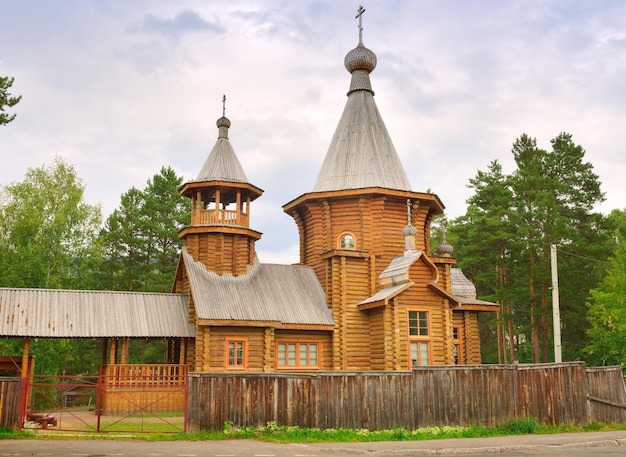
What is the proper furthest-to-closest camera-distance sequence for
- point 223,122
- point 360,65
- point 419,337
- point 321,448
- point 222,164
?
point 360,65
point 223,122
point 222,164
point 419,337
point 321,448

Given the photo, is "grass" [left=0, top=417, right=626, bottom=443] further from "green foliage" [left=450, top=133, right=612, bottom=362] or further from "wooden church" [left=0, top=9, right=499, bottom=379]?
"green foliage" [left=450, top=133, right=612, bottom=362]

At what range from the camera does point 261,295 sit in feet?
80.4

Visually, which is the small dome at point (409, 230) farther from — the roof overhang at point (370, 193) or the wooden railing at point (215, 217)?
the wooden railing at point (215, 217)

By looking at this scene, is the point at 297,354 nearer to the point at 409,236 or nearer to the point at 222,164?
the point at 409,236

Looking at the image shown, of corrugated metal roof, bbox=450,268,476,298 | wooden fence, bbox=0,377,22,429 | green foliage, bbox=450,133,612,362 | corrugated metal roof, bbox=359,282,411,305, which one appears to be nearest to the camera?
wooden fence, bbox=0,377,22,429

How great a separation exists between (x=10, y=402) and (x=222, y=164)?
13.9 metres

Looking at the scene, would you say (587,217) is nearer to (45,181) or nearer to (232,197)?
(232,197)

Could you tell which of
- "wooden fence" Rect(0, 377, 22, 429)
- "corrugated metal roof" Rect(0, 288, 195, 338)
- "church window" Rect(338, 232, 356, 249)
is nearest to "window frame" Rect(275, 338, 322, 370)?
"corrugated metal roof" Rect(0, 288, 195, 338)

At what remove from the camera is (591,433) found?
1572 cm

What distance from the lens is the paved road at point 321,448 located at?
1237 centimetres

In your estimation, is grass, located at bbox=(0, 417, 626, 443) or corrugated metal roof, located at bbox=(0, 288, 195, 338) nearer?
grass, located at bbox=(0, 417, 626, 443)

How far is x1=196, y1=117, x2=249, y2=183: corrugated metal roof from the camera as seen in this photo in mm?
25922

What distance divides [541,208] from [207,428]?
3039cm

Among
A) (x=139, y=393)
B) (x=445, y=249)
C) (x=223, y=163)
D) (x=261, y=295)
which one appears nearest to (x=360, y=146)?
(x=445, y=249)
